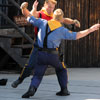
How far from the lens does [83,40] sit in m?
11.1

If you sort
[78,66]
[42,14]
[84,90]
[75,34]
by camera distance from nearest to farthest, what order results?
[75,34], [42,14], [84,90], [78,66]

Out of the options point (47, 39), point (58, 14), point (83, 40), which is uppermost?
point (58, 14)

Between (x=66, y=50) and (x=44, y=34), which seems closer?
(x=44, y=34)

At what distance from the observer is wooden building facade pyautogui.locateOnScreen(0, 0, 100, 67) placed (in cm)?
1095

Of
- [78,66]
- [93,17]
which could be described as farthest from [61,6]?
[78,66]

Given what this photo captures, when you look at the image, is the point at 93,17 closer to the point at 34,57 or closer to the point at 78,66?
the point at 78,66

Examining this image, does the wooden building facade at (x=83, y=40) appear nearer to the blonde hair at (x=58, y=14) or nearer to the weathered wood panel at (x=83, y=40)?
the weathered wood panel at (x=83, y=40)

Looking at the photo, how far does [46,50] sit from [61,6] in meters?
6.15

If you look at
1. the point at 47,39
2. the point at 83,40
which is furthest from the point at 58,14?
the point at 83,40

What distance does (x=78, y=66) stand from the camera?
36.2 feet

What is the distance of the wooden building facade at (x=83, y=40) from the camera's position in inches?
431

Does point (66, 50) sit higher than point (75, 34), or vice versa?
point (75, 34)

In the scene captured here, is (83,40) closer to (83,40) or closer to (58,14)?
(83,40)

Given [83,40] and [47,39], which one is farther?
A: [83,40]
